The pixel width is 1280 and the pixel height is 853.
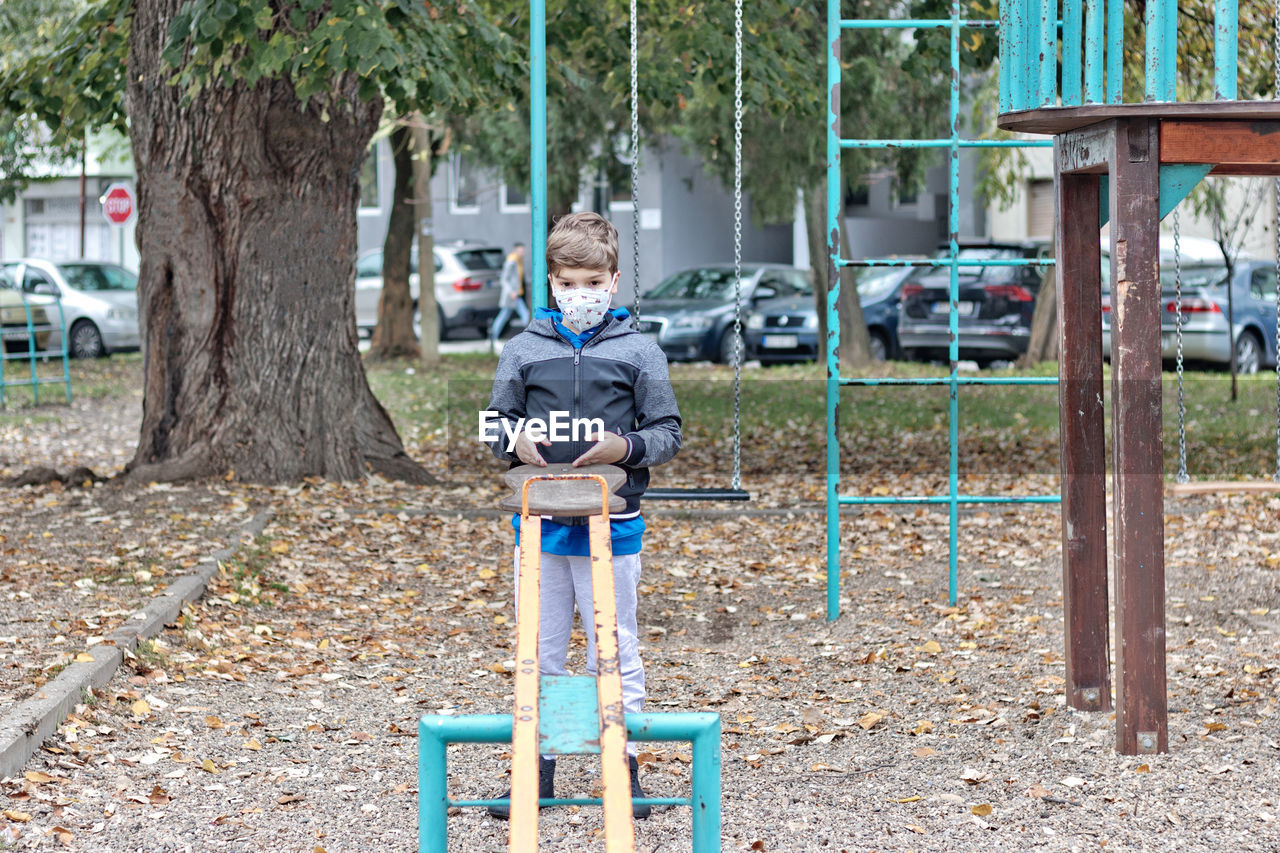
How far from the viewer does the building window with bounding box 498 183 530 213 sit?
3469 centimetres

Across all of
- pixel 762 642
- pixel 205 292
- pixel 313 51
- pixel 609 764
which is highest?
pixel 313 51

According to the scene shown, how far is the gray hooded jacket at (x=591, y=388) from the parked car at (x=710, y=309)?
16.5 metres

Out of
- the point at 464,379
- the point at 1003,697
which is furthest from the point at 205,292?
the point at 464,379

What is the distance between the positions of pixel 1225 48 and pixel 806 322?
53.8ft

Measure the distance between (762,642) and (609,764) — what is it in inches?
142

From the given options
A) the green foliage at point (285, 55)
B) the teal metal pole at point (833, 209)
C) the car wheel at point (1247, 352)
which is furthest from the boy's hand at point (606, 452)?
the car wheel at point (1247, 352)

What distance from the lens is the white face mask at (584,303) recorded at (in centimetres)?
376

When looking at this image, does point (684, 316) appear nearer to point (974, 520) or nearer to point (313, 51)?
point (974, 520)

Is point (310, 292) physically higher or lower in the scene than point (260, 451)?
higher

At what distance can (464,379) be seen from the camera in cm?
1816

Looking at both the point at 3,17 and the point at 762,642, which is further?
the point at 3,17

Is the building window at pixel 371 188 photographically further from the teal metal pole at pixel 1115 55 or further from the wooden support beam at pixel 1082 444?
the teal metal pole at pixel 1115 55

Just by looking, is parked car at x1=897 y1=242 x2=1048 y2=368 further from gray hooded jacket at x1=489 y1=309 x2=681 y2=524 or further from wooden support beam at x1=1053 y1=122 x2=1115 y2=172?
gray hooded jacket at x1=489 y1=309 x2=681 y2=524

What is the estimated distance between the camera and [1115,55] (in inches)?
184
